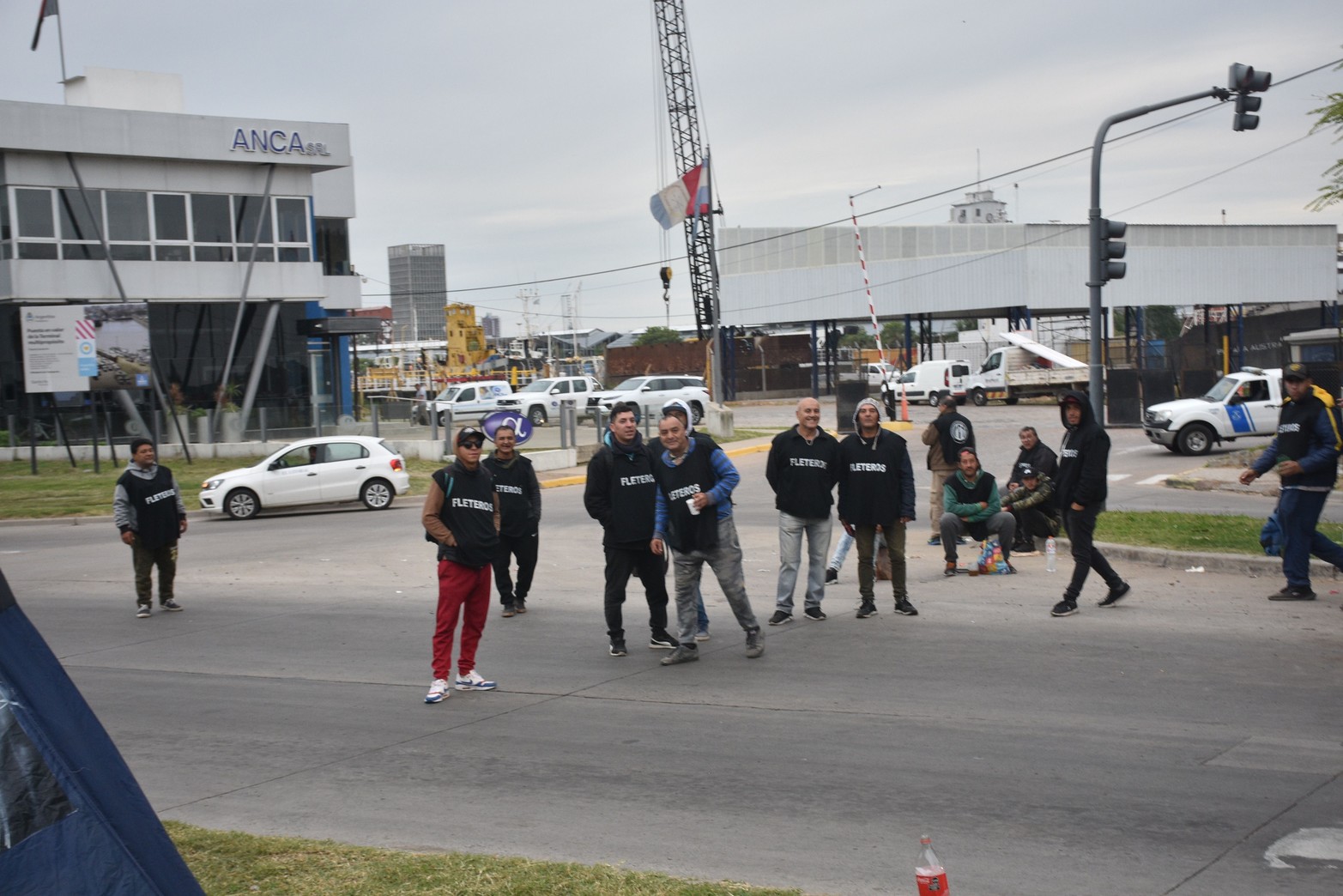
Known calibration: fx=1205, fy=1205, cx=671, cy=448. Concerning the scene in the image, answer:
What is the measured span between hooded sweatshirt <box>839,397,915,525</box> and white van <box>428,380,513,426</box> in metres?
28.9

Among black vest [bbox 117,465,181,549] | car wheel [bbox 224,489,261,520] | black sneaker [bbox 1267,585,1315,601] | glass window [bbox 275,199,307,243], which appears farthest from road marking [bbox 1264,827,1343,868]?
glass window [bbox 275,199,307,243]

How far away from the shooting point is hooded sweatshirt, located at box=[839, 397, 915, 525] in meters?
10.2

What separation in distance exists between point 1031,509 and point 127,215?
90.8 feet

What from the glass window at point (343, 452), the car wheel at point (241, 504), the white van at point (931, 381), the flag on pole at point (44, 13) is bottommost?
the car wheel at point (241, 504)

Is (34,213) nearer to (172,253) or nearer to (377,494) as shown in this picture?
(172,253)

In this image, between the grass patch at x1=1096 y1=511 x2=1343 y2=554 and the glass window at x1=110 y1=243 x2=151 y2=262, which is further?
the glass window at x1=110 y1=243 x2=151 y2=262

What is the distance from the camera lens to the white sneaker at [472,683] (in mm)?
8406

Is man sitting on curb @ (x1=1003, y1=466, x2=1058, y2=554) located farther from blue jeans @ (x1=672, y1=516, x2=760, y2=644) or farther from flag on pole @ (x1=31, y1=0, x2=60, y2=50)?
flag on pole @ (x1=31, y1=0, x2=60, y2=50)

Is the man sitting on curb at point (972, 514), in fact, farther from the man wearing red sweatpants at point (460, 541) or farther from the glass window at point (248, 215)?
the glass window at point (248, 215)

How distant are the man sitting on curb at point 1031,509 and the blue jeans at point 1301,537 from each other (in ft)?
9.39

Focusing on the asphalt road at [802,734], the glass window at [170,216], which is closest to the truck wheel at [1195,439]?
the asphalt road at [802,734]

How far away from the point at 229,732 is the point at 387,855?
288 centimetres

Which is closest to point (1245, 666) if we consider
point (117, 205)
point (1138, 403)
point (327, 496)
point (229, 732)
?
Answer: point (229, 732)

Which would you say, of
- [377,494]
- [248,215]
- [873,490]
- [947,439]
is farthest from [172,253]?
[873,490]
